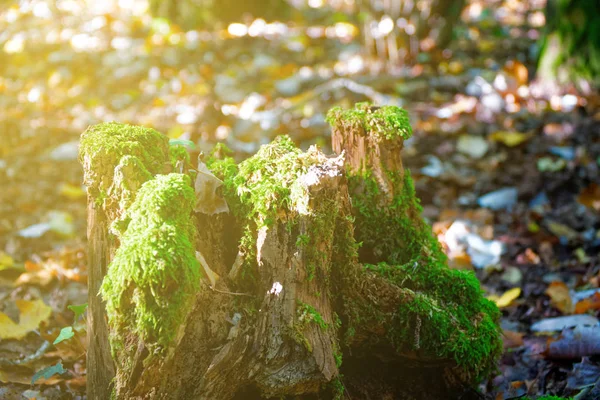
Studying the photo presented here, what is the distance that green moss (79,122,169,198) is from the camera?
6.19ft

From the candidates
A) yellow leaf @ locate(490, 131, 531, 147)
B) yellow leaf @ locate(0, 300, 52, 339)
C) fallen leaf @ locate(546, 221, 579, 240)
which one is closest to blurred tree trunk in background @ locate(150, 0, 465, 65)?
yellow leaf @ locate(490, 131, 531, 147)

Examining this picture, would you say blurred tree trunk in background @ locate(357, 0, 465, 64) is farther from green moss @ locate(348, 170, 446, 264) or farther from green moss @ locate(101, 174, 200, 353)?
green moss @ locate(101, 174, 200, 353)

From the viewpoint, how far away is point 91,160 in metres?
1.88

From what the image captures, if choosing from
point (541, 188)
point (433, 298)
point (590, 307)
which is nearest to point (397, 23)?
point (541, 188)

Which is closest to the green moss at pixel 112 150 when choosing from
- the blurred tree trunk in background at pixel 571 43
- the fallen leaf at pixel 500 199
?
the fallen leaf at pixel 500 199

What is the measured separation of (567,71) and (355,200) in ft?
13.3

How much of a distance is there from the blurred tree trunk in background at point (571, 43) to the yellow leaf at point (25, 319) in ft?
15.9

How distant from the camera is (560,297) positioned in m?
3.14

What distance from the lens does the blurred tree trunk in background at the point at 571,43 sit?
4863 millimetres

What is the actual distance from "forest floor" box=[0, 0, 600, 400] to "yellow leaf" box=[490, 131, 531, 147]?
15 mm

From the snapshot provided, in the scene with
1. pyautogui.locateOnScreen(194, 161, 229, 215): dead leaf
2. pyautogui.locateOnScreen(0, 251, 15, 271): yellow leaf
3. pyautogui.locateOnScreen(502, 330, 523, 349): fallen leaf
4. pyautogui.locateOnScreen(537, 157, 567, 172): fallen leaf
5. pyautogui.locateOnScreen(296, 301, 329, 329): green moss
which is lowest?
pyautogui.locateOnScreen(502, 330, 523, 349): fallen leaf

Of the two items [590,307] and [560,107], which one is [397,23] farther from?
[590,307]

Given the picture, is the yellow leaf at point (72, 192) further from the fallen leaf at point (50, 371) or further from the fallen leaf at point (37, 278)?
the fallen leaf at point (50, 371)

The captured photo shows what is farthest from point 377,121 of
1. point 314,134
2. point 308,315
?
point 314,134
